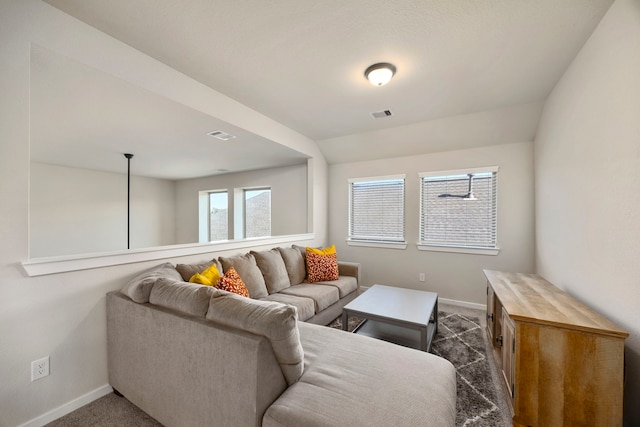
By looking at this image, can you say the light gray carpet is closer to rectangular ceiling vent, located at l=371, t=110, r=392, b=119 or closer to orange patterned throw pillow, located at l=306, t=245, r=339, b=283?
orange patterned throw pillow, located at l=306, t=245, r=339, b=283

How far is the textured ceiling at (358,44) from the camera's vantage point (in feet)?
5.29

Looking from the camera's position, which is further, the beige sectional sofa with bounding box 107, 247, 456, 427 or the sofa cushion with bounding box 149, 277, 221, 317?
the sofa cushion with bounding box 149, 277, 221, 317

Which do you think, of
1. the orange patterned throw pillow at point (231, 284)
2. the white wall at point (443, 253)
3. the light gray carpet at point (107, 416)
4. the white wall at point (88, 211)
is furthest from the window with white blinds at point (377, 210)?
the white wall at point (88, 211)

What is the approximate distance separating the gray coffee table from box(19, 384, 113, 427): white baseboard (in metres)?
1.95

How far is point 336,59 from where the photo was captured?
6.95 feet

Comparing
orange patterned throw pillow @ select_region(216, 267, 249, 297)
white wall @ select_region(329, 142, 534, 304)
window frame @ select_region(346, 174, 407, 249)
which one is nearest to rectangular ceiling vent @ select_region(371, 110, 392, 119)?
white wall @ select_region(329, 142, 534, 304)

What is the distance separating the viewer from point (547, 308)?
5.48 ft

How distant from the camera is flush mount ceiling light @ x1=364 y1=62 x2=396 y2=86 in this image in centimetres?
217

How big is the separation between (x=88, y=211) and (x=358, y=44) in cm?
594

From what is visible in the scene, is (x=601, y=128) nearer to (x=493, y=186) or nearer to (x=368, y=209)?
(x=493, y=186)

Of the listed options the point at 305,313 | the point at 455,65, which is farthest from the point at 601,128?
the point at 305,313

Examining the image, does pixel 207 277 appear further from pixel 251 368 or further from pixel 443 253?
pixel 443 253

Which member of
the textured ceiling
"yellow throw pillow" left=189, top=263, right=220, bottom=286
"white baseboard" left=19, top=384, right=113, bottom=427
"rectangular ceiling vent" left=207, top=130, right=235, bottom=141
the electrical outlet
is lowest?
"white baseboard" left=19, top=384, right=113, bottom=427

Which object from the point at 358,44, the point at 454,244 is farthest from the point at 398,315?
the point at 358,44
